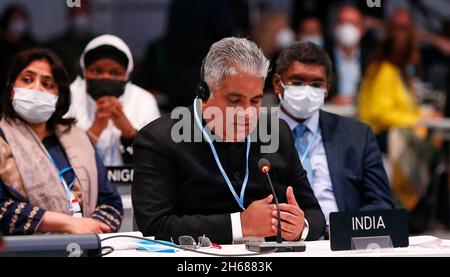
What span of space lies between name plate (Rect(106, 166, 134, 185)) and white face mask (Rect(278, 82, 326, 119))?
0.82m

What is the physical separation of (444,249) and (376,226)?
0.26 metres

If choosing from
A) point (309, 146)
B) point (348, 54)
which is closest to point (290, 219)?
point (309, 146)

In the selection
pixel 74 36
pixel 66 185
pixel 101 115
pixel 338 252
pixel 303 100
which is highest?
pixel 74 36

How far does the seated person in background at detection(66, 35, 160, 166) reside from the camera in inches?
209

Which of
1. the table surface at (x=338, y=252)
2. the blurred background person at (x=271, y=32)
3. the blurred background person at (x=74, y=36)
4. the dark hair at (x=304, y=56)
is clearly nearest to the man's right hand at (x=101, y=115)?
the dark hair at (x=304, y=56)

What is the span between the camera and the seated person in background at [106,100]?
5.30 metres

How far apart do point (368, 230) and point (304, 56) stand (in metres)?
1.40

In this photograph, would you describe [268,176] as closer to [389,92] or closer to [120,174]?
[120,174]

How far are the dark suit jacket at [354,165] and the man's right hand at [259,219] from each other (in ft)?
3.35

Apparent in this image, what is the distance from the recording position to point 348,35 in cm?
924

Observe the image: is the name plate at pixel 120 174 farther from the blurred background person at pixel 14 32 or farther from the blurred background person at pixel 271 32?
the blurred background person at pixel 271 32

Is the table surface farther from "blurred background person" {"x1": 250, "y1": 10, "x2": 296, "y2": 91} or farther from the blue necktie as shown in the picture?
"blurred background person" {"x1": 250, "y1": 10, "x2": 296, "y2": 91}

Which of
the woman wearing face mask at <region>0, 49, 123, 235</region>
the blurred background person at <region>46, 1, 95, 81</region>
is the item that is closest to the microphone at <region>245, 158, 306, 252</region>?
the woman wearing face mask at <region>0, 49, 123, 235</region>

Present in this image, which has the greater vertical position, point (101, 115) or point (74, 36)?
point (74, 36)
